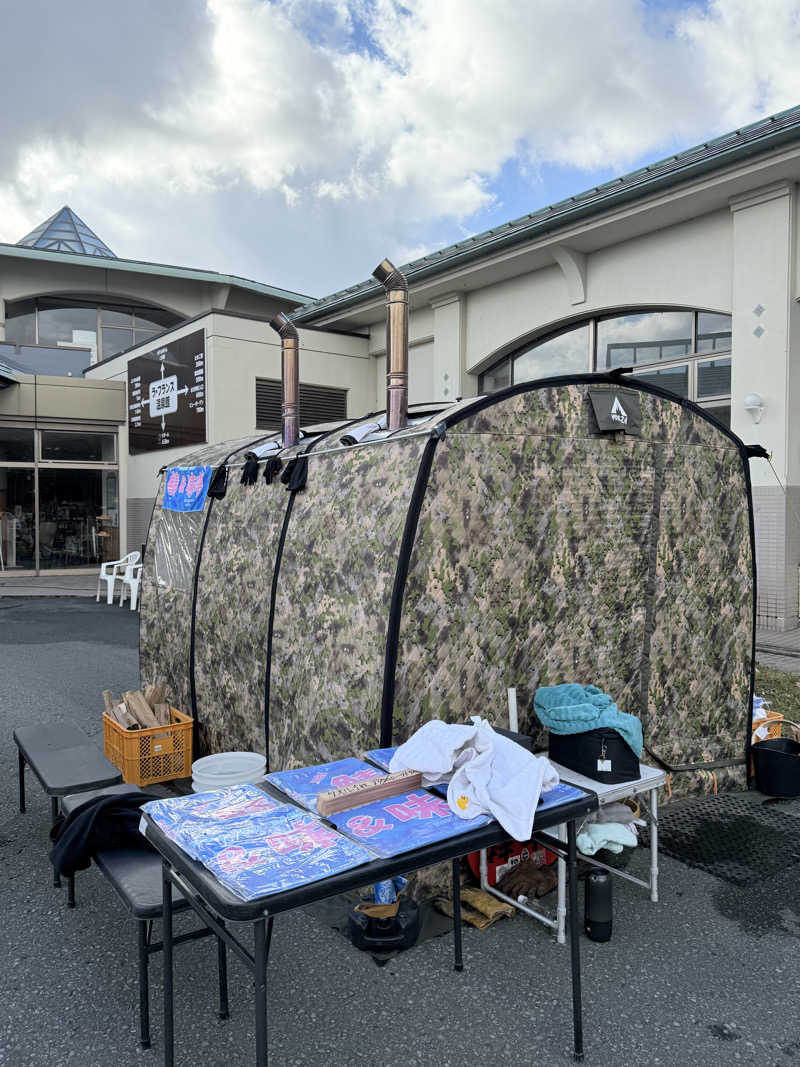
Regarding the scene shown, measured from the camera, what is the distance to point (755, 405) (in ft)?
30.7

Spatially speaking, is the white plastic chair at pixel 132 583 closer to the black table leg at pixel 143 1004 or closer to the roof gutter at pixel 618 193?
the roof gutter at pixel 618 193

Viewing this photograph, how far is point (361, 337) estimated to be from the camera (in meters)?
16.4

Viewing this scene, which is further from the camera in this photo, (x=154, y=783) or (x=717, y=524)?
(x=154, y=783)

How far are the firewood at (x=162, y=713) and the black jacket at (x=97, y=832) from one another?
78.2 inches

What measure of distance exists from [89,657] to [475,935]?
7.09 meters

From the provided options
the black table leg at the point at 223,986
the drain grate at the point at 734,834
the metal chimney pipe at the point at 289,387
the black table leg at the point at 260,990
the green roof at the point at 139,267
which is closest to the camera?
the black table leg at the point at 260,990

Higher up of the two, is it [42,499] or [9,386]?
[9,386]

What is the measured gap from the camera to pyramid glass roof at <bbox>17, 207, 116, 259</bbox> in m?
25.3

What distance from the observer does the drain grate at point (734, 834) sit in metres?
3.78

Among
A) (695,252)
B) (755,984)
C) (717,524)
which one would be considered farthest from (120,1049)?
(695,252)

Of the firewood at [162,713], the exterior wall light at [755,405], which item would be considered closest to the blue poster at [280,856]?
the firewood at [162,713]

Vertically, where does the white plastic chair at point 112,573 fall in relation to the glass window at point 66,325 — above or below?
below

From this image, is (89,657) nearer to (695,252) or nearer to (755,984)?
(755,984)

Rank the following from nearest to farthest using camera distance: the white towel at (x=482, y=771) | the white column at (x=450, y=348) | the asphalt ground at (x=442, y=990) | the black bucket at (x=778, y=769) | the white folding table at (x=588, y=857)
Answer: the white towel at (x=482, y=771)
the asphalt ground at (x=442, y=990)
the white folding table at (x=588, y=857)
the black bucket at (x=778, y=769)
the white column at (x=450, y=348)
